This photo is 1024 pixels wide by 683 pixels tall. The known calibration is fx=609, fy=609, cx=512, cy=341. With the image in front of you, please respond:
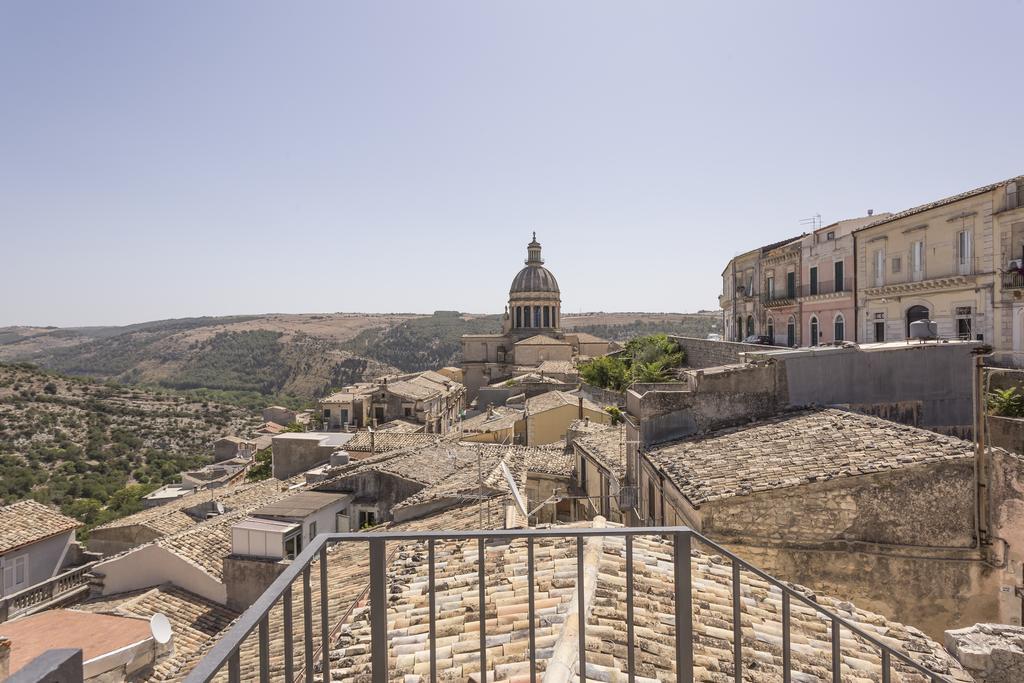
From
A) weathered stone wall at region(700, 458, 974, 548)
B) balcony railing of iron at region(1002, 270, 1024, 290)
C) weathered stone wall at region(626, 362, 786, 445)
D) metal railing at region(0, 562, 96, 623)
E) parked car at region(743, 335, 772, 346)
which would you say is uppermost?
balcony railing of iron at region(1002, 270, 1024, 290)

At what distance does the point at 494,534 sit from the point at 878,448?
277 inches

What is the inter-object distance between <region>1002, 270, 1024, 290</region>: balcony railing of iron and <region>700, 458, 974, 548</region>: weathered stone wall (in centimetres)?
1375

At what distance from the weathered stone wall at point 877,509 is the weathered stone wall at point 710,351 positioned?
12.9 metres

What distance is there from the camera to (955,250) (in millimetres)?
19328

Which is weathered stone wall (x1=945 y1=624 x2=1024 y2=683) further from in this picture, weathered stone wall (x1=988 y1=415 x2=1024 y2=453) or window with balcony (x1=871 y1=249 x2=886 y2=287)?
window with balcony (x1=871 y1=249 x2=886 y2=287)

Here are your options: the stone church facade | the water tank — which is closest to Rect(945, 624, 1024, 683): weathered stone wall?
the water tank

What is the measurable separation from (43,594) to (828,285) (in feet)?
93.5

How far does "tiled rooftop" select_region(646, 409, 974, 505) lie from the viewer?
744 centimetres

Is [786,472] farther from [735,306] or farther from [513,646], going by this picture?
[735,306]

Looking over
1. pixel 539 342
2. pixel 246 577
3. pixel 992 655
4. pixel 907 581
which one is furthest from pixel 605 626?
pixel 539 342

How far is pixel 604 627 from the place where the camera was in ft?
13.8

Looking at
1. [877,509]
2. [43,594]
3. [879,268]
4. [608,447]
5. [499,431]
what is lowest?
[43,594]

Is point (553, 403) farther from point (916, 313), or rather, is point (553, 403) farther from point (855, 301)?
point (916, 313)

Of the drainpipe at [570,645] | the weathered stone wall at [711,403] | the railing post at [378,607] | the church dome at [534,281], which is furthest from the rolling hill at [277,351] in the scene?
the railing post at [378,607]
